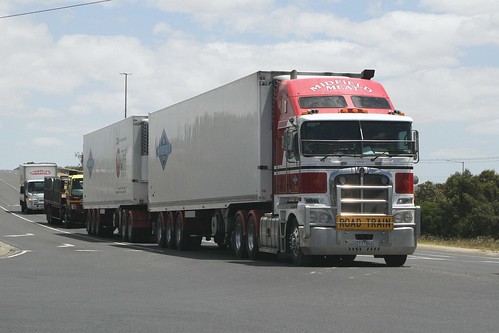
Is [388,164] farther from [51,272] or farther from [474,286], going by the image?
[51,272]

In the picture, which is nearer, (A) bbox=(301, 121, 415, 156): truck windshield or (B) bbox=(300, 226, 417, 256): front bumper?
(B) bbox=(300, 226, 417, 256): front bumper

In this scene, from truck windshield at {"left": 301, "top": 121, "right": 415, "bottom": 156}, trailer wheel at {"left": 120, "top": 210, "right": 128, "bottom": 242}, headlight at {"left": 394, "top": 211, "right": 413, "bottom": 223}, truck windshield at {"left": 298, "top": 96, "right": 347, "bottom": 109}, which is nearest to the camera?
truck windshield at {"left": 301, "top": 121, "right": 415, "bottom": 156}

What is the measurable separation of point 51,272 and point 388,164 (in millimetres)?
7512

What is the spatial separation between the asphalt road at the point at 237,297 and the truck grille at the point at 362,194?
1.37 meters

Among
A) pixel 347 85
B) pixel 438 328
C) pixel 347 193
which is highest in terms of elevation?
pixel 347 85

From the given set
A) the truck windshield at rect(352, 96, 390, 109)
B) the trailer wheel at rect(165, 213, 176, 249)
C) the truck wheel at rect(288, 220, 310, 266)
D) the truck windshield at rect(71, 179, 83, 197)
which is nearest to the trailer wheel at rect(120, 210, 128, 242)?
the trailer wheel at rect(165, 213, 176, 249)

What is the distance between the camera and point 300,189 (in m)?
22.5

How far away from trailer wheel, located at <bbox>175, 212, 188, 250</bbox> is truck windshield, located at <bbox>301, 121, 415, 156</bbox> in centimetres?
973

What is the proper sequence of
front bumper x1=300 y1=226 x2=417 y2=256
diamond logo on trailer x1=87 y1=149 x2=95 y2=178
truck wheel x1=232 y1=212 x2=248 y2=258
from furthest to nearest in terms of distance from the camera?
diamond logo on trailer x1=87 y1=149 x2=95 y2=178
truck wheel x1=232 y1=212 x2=248 y2=258
front bumper x1=300 y1=226 x2=417 y2=256

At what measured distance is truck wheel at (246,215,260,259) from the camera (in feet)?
82.0

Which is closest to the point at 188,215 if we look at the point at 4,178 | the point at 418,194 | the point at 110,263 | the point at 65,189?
the point at 110,263

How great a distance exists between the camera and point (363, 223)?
2222 centimetres

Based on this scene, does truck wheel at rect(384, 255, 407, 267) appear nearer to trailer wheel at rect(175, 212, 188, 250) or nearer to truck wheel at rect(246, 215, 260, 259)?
truck wheel at rect(246, 215, 260, 259)

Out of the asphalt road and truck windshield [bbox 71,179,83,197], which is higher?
truck windshield [bbox 71,179,83,197]
